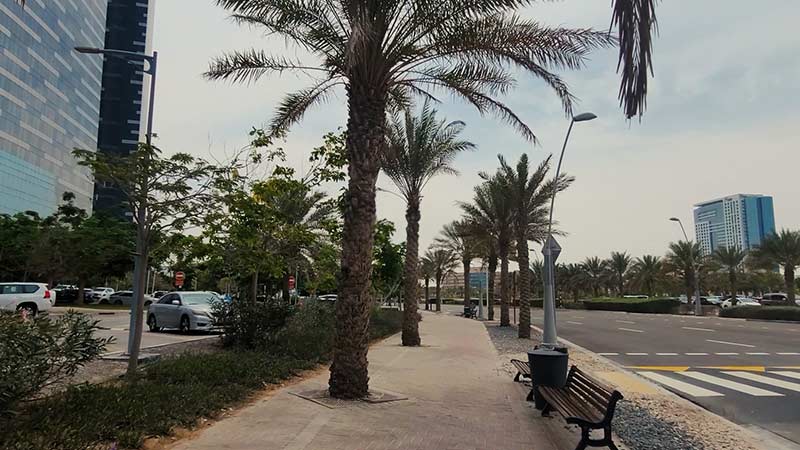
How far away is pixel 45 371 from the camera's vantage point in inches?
212

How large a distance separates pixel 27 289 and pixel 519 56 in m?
23.6

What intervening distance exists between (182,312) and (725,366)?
1584 cm

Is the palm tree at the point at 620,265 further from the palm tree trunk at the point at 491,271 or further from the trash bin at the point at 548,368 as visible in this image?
the trash bin at the point at 548,368

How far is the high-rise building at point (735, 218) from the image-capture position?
8300 cm

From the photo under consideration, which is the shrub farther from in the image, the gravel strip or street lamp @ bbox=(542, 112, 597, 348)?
street lamp @ bbox=(542, 112, 597, 348)

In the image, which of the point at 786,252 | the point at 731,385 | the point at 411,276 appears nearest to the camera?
the point at 731,385

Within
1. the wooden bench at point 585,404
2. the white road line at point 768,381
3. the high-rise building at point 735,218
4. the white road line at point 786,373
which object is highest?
the high-rise building at point 735,218

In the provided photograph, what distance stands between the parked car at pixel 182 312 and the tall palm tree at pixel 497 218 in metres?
15.5

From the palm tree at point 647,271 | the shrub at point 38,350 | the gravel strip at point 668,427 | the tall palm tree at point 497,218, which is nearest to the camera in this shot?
the shrub at point 38,350

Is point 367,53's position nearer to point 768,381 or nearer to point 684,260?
point 768,381

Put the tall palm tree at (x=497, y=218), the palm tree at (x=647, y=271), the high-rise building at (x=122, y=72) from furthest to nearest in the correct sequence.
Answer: the high-rise building at (x=122, y=72) < the palm tree at (x=647, y=271) < the tall palm tree at (x=497, y=218)

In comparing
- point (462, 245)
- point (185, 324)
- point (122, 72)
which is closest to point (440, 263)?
point (462, 245)

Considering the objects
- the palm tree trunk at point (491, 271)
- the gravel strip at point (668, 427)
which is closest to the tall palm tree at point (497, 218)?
the palm tree trunk at point (491, 271)

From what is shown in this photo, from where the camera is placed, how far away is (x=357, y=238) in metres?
8.52
